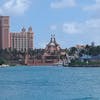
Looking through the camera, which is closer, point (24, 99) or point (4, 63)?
point (24, 99)

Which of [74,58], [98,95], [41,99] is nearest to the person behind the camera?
[41,99]

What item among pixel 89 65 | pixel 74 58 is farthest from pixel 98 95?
pixel 74 58

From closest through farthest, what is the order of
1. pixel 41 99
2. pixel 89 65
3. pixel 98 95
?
1. pixel 41 99
2. pixel 98 95
3. pixel 89 65

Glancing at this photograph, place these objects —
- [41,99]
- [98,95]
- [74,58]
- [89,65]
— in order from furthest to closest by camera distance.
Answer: [74,58], [89,65], [98,95], [41,99]

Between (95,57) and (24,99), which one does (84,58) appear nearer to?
(95,57)

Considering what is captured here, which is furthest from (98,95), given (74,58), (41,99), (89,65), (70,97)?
(74,58)

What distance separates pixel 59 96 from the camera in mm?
44562

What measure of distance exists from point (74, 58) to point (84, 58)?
394 inches

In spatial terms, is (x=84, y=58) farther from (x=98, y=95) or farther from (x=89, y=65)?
(x=98, y=95)

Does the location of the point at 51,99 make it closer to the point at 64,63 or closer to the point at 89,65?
the point at 89,65

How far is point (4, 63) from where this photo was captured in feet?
646

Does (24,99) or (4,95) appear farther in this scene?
(4,95)

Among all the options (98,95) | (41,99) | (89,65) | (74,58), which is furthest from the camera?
(74,58)

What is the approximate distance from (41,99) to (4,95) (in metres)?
4.69
